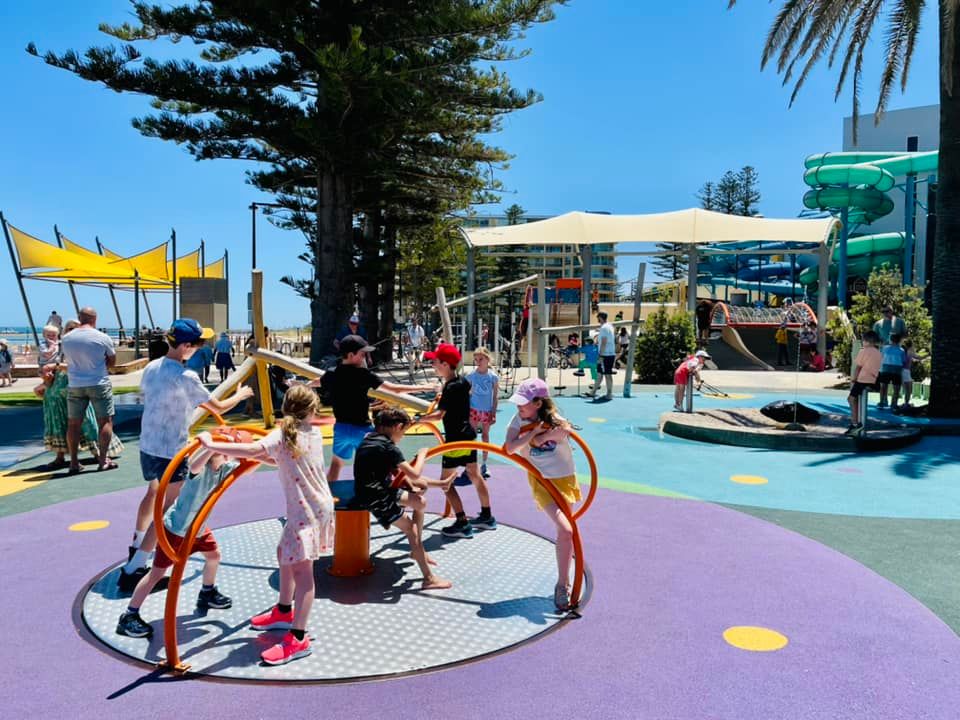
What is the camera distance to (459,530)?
598 centimetres

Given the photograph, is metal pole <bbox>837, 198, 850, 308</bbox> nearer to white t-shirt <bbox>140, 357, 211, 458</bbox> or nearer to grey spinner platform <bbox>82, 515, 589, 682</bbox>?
grey spinner platform <bbox>82, 515, 589, 682</bbox>

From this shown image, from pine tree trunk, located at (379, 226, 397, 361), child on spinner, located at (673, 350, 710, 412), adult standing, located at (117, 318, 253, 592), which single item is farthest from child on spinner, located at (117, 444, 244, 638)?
pine tree trunk, located at (379, 226, 397, 361)

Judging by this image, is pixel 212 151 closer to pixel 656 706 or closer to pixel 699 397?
pixel 699 397

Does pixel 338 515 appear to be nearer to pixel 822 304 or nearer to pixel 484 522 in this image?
pixel 484 522

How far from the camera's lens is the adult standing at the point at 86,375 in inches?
305

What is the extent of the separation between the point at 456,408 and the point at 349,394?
118cm

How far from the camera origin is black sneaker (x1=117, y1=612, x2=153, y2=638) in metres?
3.92

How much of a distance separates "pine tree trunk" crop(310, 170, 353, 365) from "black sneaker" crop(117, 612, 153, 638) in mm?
12554

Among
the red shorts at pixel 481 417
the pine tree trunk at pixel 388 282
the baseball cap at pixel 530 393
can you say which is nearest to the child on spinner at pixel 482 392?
the red shorts at pixel 481 417

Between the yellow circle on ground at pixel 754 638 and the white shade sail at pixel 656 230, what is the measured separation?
22633 millimetres

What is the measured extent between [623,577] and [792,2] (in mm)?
13151

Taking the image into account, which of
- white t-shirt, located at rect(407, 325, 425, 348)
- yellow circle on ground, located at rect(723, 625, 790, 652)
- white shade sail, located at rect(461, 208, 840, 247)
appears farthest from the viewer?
white shade sail, located at rect(461, 208, 840, 247)

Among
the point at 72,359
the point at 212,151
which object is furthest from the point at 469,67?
the point at 72,359

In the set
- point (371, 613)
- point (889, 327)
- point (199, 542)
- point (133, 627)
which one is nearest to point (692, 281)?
point (889, 327)
